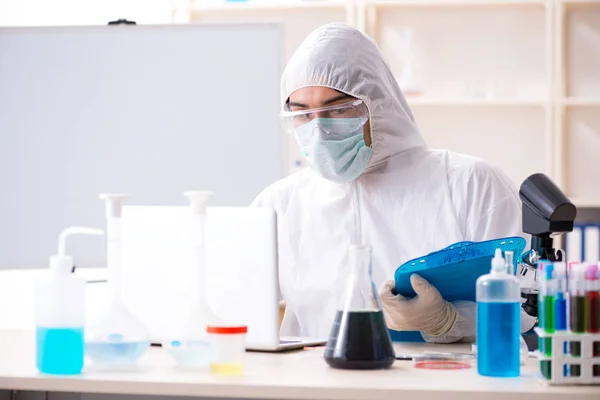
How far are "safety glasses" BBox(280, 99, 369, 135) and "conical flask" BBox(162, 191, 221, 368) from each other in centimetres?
79

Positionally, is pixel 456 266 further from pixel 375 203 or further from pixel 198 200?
pixel 375 203

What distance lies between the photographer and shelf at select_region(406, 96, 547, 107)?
370 centimetres

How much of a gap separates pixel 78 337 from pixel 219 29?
1810mm

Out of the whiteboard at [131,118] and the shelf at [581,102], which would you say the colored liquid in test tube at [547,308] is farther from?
the shelf at [581,102]

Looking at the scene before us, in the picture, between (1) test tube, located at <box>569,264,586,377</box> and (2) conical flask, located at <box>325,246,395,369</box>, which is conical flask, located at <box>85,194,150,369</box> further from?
(1) test tube, located at <box>569,264,586,377</box>

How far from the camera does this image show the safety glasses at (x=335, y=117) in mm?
2137

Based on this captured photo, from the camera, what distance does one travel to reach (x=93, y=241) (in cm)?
292

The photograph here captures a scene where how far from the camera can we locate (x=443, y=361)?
1.39 meters

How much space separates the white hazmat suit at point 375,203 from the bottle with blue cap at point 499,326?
87 cm

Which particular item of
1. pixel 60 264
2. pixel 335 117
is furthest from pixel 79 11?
pixel 60 264

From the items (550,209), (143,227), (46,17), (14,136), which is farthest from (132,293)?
(46,17)

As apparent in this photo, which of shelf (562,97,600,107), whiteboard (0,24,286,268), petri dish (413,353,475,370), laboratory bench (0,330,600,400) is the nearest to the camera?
laboratory bench (0,330,600,400)

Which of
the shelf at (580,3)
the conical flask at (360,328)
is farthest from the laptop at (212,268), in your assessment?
the shelf at (580,3)

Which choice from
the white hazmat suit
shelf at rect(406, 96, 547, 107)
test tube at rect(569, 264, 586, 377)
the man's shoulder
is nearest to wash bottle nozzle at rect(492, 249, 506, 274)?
test tube at rect(569, 264, 586, 377)
